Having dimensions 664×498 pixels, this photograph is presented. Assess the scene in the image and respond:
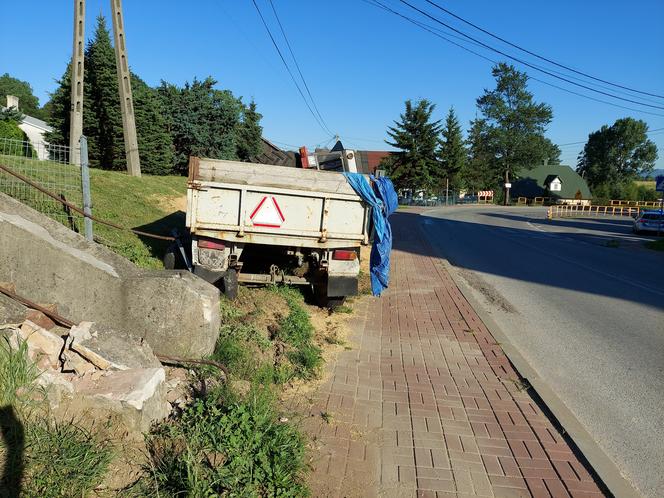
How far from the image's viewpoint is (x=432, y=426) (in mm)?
4082

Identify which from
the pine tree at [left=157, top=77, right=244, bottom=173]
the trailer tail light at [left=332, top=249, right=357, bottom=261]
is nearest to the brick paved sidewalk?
the trailer tail light at [left=332, top=249, right=357, bottom=261]

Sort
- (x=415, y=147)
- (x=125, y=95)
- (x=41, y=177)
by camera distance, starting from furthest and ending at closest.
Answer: (x=415, y=147) < (x=125, y=95) < (x=41, y=177)

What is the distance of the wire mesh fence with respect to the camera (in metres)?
7.23

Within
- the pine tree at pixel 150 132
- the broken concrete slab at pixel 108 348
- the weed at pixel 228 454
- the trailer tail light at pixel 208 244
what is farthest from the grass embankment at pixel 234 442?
the pine tree at pixel 150 132

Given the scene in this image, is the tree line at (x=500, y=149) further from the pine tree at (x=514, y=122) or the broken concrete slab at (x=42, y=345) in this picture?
the broken concrete slab at (x=42, y=345)

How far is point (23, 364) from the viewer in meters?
3.17

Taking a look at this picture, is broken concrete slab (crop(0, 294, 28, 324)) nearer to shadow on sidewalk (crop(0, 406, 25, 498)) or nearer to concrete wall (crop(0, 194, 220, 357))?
concrete wall (crop(0, 194, 220, 357))

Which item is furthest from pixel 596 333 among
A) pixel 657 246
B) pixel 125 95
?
pixel 657 246

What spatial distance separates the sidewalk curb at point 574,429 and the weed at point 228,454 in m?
2.07

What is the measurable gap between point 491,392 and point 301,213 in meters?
3.09

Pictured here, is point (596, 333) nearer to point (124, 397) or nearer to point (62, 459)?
point (124, 397)

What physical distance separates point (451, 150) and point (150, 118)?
43.1 m

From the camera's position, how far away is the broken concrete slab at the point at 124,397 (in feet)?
10.2

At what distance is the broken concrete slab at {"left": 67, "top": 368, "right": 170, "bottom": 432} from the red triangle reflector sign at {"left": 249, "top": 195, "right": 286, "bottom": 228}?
3139 mm
